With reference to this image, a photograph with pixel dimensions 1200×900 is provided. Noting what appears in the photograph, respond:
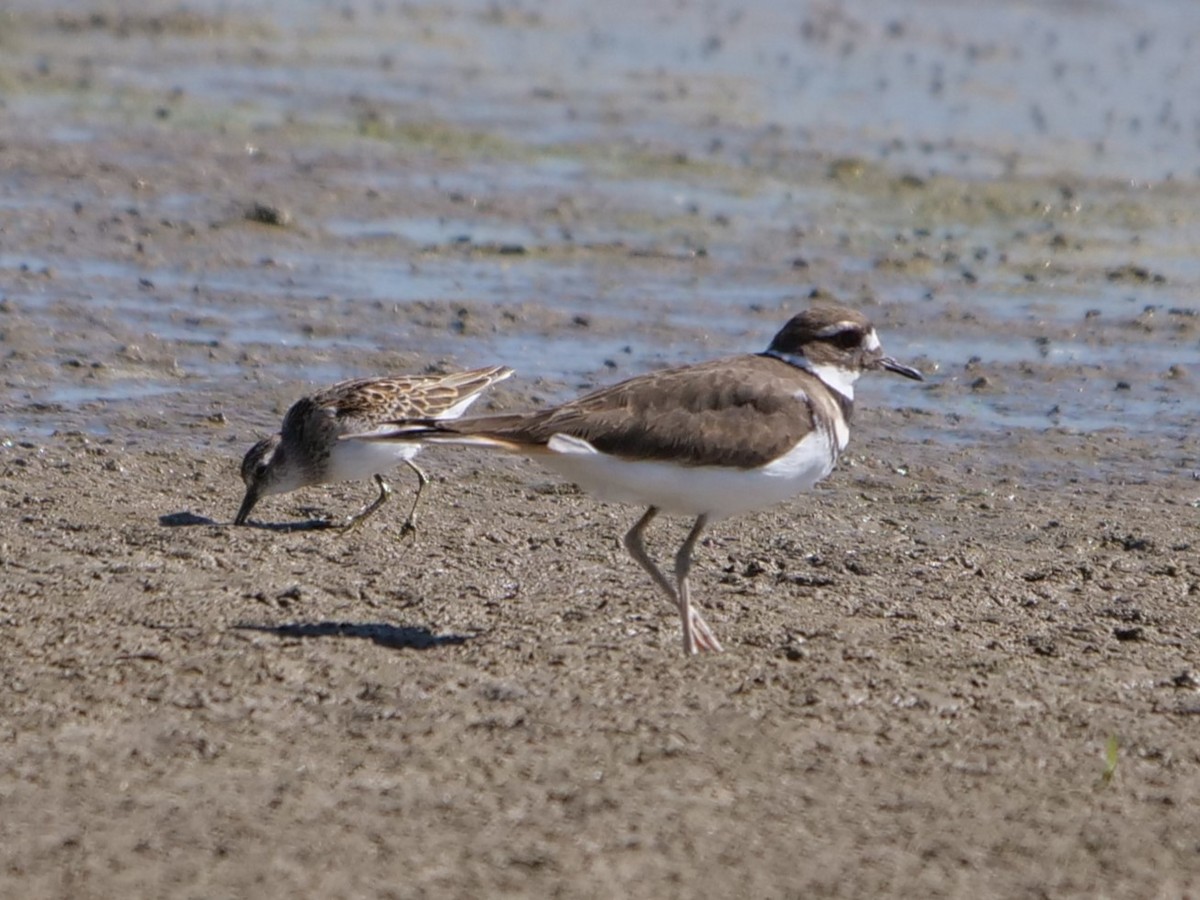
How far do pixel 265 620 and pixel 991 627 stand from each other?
2.59m

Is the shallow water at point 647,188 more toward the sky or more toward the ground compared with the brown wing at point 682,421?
more toward the ground

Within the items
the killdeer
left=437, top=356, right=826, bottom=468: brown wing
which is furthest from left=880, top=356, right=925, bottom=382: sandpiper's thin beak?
the killdeer

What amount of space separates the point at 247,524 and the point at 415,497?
32.8 inches

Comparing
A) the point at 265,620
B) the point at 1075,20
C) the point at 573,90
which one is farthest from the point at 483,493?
the point at 1075,20

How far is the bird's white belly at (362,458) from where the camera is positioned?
8547 mm

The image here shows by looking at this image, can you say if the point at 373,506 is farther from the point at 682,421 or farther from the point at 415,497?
the point at 682,421

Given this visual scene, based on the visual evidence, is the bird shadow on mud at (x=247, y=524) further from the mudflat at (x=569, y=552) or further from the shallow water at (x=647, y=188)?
the shallow water at (x=647, y=188)

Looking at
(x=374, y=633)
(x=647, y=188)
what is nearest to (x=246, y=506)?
(x=374, y=633)

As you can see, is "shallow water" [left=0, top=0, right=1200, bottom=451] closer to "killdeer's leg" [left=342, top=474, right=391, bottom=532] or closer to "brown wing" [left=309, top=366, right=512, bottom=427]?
"brown wing" [left=309, top=366, right=512, bottom=427]

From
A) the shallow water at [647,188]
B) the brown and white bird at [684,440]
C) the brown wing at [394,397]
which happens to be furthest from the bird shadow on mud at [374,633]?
the shallow water at [647,188]

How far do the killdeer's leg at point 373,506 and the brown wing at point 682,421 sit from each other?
174cm

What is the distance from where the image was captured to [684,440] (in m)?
6.75

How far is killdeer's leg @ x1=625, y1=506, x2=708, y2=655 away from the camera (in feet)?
22.2

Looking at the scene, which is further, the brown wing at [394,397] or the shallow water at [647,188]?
the shallow water at [647,188]
